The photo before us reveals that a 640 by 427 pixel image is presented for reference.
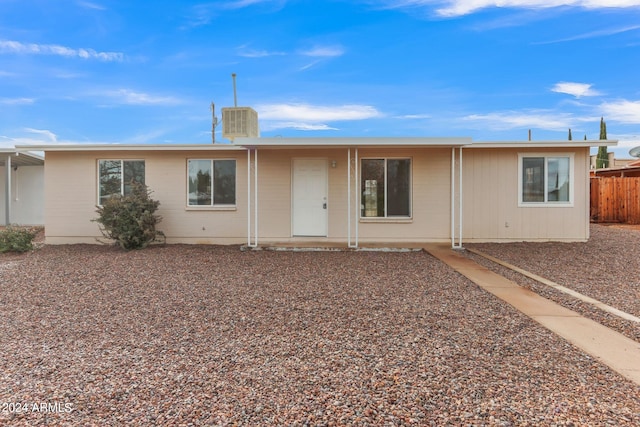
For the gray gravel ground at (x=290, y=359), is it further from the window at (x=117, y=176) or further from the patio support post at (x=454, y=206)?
the window at (x=117, y=176)

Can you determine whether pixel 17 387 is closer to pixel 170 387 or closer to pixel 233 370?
pixel 170 387

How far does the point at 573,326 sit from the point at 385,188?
6.50m

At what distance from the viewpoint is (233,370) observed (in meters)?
2.91

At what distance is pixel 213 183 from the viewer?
33.8 feet

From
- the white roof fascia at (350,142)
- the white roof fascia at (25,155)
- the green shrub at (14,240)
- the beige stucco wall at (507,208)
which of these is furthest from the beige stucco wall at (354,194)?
the white roof fascia at (25,155)

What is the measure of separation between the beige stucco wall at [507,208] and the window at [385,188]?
1567mm

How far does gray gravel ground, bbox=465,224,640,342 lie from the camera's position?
4.69 meters

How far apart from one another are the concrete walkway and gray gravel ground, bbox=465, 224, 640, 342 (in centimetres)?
20

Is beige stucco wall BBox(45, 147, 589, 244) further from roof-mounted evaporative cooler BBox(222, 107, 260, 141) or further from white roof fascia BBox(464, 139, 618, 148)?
roof-mounted evaporative cooler BBox(222, 107, 260, 141)

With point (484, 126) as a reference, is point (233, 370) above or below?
below

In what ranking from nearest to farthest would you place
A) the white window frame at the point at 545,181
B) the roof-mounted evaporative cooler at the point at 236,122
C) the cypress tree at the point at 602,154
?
the white window frame at the point at 545,181 → the roof-mounted evaporative cooler at the point at 236,122 → the cypress tree at the point at 602,154

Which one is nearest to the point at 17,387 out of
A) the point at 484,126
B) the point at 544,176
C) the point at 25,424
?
the point at 25,424

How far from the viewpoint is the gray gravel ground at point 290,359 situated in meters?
2.33

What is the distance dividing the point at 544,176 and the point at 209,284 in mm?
8936
